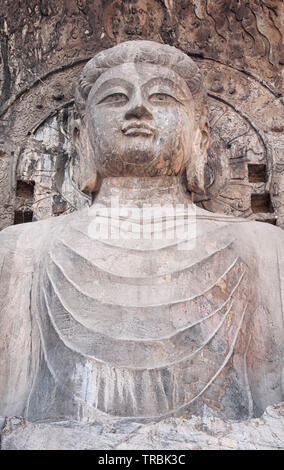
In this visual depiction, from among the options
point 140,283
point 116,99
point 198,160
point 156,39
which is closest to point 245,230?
point 198,160

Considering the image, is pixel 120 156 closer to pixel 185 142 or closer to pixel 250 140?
pixel 185 142

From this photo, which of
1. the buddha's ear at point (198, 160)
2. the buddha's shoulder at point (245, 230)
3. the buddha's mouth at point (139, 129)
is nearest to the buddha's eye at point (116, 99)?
the buddha's mouth at point (139, 129)

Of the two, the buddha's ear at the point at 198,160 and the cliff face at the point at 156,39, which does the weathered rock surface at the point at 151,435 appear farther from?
the cliff face at the point at 156,39

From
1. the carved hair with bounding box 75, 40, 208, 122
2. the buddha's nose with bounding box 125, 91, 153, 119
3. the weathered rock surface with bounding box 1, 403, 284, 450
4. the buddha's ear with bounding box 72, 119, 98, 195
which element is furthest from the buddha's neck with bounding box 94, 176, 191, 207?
the weathered rock surface with bounding box 1, 403, 284, 450

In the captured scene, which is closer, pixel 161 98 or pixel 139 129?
pixel 139 129

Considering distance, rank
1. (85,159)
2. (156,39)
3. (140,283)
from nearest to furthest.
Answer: (140,283) → (85,159) → (156,39)

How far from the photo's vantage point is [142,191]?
5.29 m

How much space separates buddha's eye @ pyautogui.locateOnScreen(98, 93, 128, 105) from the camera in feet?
17.6

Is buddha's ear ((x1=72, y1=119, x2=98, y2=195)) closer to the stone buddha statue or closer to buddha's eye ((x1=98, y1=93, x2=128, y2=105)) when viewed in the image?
the stone buddha statue

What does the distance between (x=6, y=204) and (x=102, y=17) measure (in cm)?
187

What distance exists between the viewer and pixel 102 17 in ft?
21.9

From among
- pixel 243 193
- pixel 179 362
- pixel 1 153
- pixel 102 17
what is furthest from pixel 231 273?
pixel 102 17

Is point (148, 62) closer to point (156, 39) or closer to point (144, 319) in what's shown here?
point (156, 39)

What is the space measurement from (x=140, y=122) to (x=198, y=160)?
0.66m
